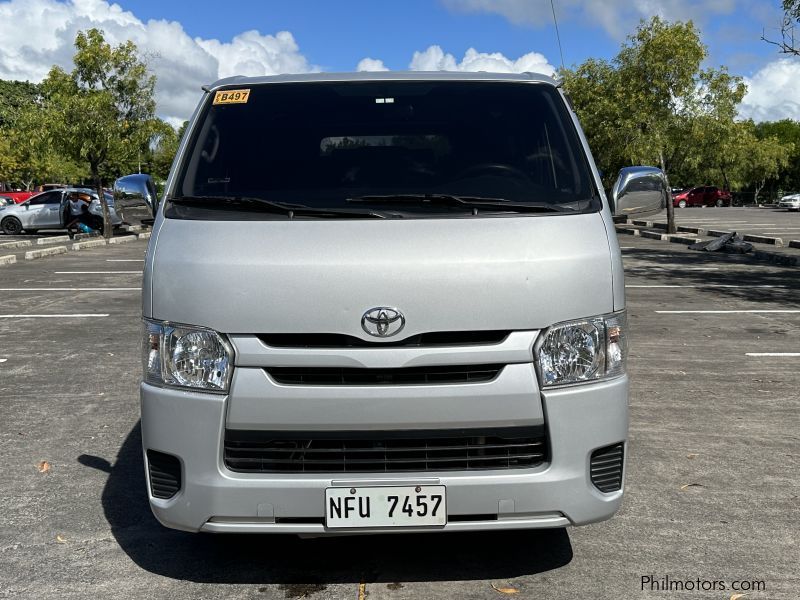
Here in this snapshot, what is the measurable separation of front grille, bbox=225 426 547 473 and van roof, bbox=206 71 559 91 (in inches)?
74.6

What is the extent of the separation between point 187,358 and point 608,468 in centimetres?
159

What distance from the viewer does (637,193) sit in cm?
463

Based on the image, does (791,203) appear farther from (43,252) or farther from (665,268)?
(43,252)

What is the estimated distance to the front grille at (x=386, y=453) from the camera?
3324 mm

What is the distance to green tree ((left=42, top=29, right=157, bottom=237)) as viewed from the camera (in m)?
28.0

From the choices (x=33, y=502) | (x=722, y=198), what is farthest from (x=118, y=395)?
(x=722, y=198)

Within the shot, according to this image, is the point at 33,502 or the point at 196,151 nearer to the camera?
the point at 196,151

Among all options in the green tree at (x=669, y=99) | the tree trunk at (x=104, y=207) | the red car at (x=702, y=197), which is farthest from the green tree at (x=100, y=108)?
the red car at (x=702, y=197)

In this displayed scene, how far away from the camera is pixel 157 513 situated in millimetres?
3559

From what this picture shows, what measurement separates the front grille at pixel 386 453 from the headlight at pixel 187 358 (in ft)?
0.67

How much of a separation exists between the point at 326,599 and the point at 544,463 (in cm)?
98

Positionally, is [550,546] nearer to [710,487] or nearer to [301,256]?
[710,487]

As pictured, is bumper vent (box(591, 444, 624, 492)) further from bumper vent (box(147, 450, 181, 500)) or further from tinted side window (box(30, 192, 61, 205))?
tinted side window (box(30, 192, 61, 205))

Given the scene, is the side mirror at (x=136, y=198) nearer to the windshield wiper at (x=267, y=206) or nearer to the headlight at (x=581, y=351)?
the windshield wiper at (x=267, y=206)
